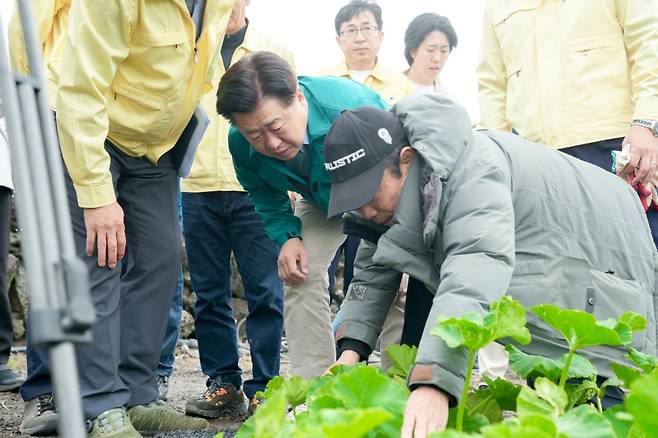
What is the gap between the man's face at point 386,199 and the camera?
1999 millimetres

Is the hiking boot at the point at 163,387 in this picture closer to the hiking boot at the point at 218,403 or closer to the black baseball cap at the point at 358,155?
the hiking boot at the point at 218,403

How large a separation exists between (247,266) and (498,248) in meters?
1.70

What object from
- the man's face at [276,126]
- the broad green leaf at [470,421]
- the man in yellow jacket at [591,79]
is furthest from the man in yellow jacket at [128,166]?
the broad green leaf at [470,421]

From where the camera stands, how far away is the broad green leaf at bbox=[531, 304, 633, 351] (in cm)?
135

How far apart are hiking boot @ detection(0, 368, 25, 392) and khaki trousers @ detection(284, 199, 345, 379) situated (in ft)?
4.36

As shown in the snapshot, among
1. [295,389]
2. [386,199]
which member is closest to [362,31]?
[386,199]

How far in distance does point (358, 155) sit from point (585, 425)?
941 millimetres

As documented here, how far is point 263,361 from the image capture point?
3.26 meters

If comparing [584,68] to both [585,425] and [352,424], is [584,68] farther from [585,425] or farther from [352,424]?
[352,424]

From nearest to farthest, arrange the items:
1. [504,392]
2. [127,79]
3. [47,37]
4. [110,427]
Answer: [504,392]
[110,427]
[127,79]
[47,37]

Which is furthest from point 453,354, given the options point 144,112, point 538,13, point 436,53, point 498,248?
point 436,53

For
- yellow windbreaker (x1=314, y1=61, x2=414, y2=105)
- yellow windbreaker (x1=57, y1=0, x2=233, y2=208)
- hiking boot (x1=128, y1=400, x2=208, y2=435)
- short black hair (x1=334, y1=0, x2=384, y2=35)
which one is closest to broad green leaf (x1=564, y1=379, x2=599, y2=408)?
yellow windbreaker (x1=57, y1=0, x2=233, y2=208)

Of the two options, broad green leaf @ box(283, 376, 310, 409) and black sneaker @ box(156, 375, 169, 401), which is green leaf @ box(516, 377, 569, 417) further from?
black sneaker @ box(156, 375, 169, 401)

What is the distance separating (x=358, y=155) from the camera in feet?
6.47
